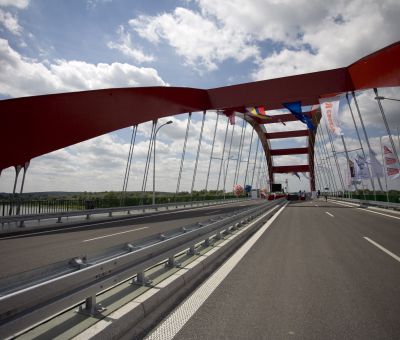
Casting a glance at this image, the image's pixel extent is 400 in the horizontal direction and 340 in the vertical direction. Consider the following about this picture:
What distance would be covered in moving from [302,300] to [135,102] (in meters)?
23.1

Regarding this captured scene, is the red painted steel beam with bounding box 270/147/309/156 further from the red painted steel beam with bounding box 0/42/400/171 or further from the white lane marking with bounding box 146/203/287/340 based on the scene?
the white lane marking with bounding box 146/203/287/340

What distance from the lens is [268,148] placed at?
70.2 metres

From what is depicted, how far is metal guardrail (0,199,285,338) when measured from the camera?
2.35m

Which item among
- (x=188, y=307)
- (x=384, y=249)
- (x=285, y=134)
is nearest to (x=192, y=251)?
(x=188, y=307)

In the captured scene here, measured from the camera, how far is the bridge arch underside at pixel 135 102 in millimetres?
17625

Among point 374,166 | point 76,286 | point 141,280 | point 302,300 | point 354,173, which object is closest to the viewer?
point 76,286

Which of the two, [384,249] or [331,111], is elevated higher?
[331,111]

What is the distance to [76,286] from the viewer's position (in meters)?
3.09

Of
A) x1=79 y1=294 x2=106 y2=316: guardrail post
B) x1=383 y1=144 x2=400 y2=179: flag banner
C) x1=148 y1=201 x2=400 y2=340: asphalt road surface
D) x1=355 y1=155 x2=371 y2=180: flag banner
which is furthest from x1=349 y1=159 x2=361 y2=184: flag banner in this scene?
x1=79 y1=294 x2=106 y2=316: guardrail post

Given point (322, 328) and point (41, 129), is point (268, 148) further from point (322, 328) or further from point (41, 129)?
point (322, 328)

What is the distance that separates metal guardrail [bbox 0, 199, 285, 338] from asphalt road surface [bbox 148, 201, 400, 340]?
30.9 inches

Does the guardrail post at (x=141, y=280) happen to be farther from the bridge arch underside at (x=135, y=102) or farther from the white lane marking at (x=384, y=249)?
the bridge arch underside at (x=135, y=102)

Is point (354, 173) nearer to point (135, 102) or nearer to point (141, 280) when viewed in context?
point (135, 102)

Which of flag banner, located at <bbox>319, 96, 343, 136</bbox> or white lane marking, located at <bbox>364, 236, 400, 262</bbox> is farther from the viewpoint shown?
flag banner, located at <bbox>319, 96, 343, 136</bbox>
